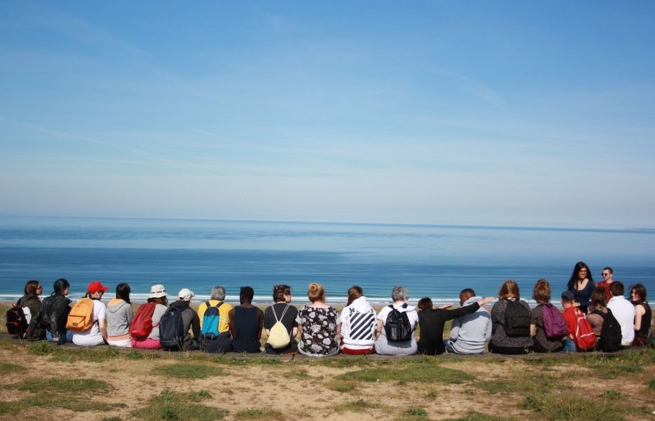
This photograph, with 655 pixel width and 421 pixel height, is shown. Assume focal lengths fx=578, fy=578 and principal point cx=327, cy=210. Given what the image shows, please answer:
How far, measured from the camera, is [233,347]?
1041cm

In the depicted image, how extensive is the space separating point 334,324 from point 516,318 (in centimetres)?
313

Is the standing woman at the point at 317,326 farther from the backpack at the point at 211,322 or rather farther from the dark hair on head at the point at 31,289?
the dark hair on head at the point at 31,289

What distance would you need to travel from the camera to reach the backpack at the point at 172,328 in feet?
33.6

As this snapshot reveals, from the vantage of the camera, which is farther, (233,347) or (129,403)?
(233,347)

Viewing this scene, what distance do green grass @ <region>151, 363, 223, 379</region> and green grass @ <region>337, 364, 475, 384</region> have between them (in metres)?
2.02

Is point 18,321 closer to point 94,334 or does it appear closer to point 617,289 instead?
point 94,334

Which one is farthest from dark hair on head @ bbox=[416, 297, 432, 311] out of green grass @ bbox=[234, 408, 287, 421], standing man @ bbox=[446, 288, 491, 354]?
green grass @ bbox=[234, 408, 287, 421]

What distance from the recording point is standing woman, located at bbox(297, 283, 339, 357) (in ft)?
32.7

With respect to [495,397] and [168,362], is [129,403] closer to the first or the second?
[168,362]

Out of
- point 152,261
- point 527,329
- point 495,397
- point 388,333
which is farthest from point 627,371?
point 152,261

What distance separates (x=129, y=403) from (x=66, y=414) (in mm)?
804

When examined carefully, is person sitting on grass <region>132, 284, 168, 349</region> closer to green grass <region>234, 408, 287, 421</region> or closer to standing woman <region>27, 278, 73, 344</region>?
standing woman <region>27, 278, 73, 344</region>

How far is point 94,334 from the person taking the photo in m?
10.7

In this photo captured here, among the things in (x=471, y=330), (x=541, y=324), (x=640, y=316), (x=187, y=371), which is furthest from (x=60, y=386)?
(x=640, y=316)
